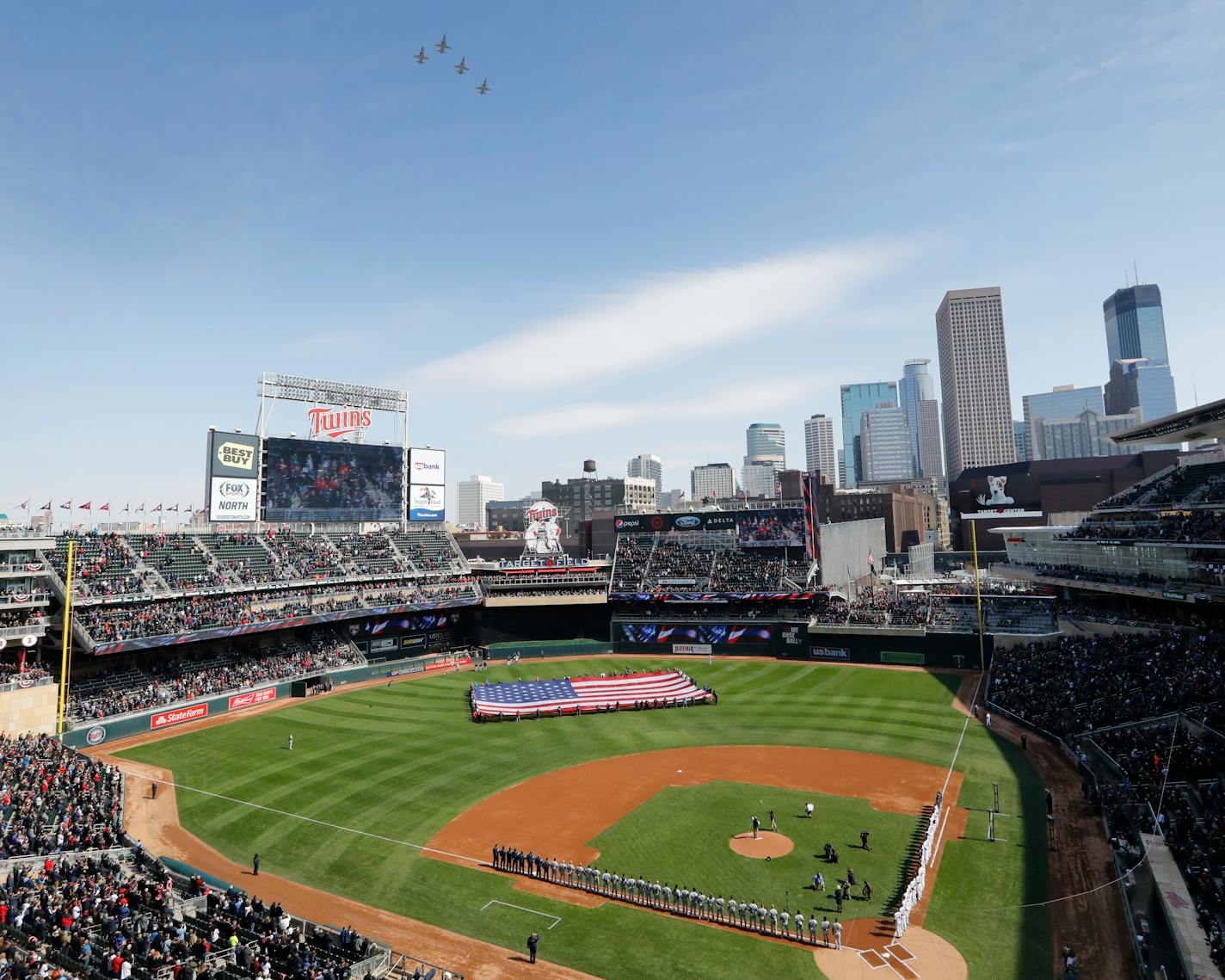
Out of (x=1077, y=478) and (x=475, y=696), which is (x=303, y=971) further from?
(x=1077, y=478)

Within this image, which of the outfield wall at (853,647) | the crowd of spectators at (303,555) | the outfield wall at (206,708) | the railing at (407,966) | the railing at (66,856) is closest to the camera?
the railing at (407,966)

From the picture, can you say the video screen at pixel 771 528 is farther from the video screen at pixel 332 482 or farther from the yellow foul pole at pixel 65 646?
the yellow foul pole at pixel 65 646

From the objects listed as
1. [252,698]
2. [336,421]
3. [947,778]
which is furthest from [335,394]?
[947,778]

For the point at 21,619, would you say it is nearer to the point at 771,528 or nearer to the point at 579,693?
the point at 579,693

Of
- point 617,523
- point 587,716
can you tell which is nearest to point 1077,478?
point 617,523

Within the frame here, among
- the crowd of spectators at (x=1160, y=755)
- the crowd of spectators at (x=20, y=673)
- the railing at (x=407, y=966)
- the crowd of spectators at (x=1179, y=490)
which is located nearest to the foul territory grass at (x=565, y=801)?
the railing at (x=407, y=966)

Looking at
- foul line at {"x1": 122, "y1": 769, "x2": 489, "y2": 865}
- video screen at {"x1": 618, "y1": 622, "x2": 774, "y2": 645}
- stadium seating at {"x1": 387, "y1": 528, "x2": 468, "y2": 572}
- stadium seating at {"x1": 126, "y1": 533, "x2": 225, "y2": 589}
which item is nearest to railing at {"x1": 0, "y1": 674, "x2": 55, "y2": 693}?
foul line at {"x1": 122, "y1": 769, "x2": 489, "y2": 865}

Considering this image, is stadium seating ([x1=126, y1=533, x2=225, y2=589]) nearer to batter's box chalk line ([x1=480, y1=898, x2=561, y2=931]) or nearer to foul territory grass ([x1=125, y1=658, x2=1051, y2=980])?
foul territory grass ([x1=125, y1=658, x2=1051, y2=980])
